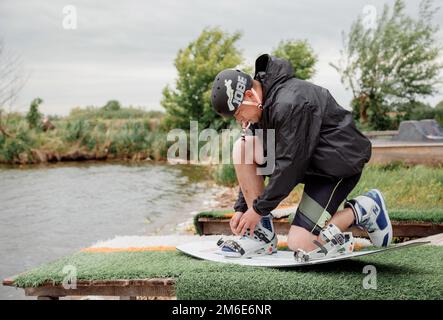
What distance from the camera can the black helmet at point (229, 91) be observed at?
2.39 meters

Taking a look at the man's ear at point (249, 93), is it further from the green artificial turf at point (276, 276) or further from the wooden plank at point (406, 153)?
the wooden plank at point (406, 153)

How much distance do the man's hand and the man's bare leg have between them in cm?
19

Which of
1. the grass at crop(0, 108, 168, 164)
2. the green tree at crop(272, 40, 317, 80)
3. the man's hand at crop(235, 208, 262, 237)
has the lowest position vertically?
the grass at crop(0, 108, 168, 164)

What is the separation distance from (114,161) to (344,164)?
11036 mm

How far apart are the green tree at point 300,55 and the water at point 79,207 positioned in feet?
22.7

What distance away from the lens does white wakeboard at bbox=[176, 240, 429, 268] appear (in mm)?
2287

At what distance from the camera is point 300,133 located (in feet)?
7.50

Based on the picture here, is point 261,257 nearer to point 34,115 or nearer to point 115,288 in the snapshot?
point 115,288

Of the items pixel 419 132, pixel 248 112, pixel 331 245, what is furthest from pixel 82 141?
pixel 331 245

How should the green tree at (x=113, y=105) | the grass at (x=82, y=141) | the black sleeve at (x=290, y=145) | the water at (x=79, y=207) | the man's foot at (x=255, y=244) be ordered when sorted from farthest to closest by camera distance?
the green tree at (x=113, y=105), the grass at (x=82, y=141), the water at (x=79, y=207), the man's foot at (x=255, y=244), the black sleeve at (x=290, y=145)

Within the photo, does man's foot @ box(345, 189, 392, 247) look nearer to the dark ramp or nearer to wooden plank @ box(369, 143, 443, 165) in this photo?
wooden plank @ box(369, 143, 443, 165)

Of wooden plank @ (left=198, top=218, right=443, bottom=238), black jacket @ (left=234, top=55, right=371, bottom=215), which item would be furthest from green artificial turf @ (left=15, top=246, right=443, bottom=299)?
wooden plank @ (left=198, top=218, right=443, bottom=238)

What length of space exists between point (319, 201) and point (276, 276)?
0.44 meters

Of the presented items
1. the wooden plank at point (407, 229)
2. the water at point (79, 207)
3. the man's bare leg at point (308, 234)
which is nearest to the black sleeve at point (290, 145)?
the man's bare leg at point (308, 234)
